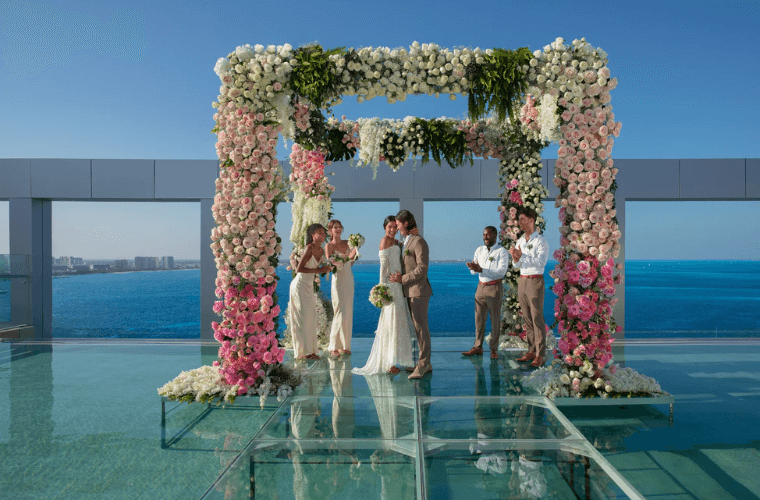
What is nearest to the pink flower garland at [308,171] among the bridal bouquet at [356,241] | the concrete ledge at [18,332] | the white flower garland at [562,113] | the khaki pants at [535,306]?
the bridal bouquet at [356,241]

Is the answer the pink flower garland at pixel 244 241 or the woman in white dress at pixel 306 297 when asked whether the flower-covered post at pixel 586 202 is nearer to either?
the pink flower garland at pixel 244 241

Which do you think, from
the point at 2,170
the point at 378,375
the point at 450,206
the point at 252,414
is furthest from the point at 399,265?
the point at 450,206

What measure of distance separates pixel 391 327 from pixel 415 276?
0.76 metres

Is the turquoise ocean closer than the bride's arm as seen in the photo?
No

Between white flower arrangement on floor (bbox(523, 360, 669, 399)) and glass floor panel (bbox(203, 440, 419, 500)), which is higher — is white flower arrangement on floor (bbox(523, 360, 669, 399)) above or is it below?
above

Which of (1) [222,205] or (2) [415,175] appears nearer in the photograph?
(1) [222,205]

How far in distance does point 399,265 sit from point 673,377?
3446 millimetres

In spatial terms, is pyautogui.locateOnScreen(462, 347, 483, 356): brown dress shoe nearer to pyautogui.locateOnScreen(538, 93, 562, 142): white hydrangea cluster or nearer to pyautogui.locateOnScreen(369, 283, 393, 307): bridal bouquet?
pyautogui.locateOnScreen(369, 283, 393, 307): bridal bouquet

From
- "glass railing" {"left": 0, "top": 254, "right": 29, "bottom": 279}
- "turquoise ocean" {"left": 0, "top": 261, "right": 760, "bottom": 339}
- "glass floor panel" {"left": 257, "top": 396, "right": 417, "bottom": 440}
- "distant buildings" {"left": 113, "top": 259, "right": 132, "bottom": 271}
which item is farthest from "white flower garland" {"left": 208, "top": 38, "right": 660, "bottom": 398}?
"distant buildings" {"left": 113, "top": 259, "right": 132, "bottom": 271}

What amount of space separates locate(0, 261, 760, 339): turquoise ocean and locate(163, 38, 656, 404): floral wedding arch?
84.5 ft

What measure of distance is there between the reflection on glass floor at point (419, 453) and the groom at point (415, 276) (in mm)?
687

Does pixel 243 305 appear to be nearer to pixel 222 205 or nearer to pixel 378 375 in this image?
pixel 222 205

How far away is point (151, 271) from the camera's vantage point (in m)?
55.9

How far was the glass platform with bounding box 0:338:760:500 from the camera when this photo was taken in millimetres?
2803
